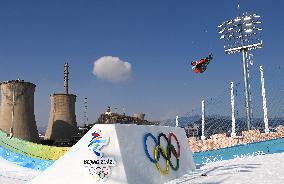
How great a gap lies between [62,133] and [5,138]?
20805mm

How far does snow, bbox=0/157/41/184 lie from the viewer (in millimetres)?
21062

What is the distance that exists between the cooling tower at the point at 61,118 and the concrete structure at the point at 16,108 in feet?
33.6

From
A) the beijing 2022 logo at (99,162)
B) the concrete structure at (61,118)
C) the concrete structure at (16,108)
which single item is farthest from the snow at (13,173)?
the concrete structure at (61,118)

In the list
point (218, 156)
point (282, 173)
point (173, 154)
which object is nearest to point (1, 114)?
point (218, 156)

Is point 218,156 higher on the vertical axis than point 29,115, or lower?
lower

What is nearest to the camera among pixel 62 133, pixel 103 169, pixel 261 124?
pixel 103 169

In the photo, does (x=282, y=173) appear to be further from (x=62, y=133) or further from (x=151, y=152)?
(x=62, y=133)

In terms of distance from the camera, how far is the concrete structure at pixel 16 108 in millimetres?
41094

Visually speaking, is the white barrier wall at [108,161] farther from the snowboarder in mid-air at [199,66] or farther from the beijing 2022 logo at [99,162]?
the snowboarder in mid-air at [199,66]

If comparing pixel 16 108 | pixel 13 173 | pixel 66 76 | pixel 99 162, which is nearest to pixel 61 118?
pixel 16 108

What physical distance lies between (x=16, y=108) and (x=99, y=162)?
33156mm

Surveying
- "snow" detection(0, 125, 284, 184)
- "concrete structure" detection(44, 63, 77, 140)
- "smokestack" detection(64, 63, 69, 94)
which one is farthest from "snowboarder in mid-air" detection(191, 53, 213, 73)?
"smokestack" detection(64, 63, 69, 94)

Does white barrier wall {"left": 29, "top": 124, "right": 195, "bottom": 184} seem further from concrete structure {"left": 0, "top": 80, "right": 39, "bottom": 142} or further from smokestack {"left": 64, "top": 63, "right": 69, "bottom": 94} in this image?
smokestack {"left": 64, "top": 63, "right": 69, "bottom": 94}

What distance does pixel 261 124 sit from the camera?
1089 inches
